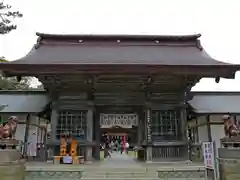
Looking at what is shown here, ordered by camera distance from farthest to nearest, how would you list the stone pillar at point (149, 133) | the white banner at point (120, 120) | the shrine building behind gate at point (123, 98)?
the white banner at point (120, 120), the stone pillar at point (149, 133), the shrine building behind gate at point (123, 98)

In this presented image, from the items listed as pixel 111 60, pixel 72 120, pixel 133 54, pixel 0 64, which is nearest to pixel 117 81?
pixel 111 60

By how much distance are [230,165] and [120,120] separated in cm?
464

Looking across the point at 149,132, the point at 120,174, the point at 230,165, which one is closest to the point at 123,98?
the point at 149,132

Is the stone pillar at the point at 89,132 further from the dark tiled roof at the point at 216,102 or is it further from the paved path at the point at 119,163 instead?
the dark tiled roof at the point at 216,102

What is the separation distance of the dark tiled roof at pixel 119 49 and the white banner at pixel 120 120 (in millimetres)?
2302

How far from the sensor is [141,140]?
11.1 m

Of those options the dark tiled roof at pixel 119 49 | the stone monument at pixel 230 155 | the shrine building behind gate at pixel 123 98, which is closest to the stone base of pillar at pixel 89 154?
the shrine building behind gate at pixel 123 98

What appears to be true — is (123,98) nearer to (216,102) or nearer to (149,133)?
(149,133)

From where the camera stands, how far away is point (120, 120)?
11.0 metres

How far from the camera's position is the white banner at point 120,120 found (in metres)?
11.0

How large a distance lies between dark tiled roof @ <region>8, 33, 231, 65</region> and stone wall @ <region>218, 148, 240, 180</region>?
3778 millimetres

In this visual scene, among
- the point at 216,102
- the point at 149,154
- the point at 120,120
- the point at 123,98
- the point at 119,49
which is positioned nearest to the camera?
the point at 149,154

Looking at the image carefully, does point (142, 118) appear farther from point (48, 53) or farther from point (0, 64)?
point (0, 64)

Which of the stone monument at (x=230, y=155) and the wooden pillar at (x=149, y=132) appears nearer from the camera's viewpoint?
the stone monument at (x=230, y=155)
